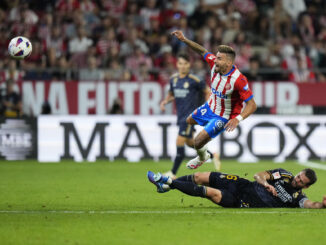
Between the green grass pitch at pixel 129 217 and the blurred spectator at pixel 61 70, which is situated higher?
the blurred spectator at pixel 61 70

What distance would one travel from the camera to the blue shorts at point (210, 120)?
35.0 feet

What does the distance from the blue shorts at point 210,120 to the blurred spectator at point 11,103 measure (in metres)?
7.65

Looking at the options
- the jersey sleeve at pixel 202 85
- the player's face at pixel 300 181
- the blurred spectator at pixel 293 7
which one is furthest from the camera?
the blurred spectator at pixel 293 7

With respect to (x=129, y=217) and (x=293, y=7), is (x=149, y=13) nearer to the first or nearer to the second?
(x=293, y=7)

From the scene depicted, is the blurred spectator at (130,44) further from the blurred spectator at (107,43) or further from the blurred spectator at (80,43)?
the blurred spectator at (80,43)

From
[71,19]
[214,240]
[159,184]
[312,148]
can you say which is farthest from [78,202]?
[71,19]

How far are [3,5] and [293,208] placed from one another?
1403 centimetres

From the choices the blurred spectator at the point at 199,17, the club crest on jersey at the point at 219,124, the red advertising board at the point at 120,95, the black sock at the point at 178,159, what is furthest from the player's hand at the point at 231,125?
the blurred spectator at the point at 199,17

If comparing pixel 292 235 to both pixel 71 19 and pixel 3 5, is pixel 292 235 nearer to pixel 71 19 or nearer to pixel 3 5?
pixel 71 19

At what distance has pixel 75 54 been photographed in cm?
1909

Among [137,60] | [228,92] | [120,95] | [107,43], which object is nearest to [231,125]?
[228,92]

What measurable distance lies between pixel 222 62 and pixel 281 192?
2.28m

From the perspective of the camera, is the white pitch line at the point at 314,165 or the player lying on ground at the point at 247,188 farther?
the white pitch line at the point at 314,165

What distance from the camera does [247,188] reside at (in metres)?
8.98
